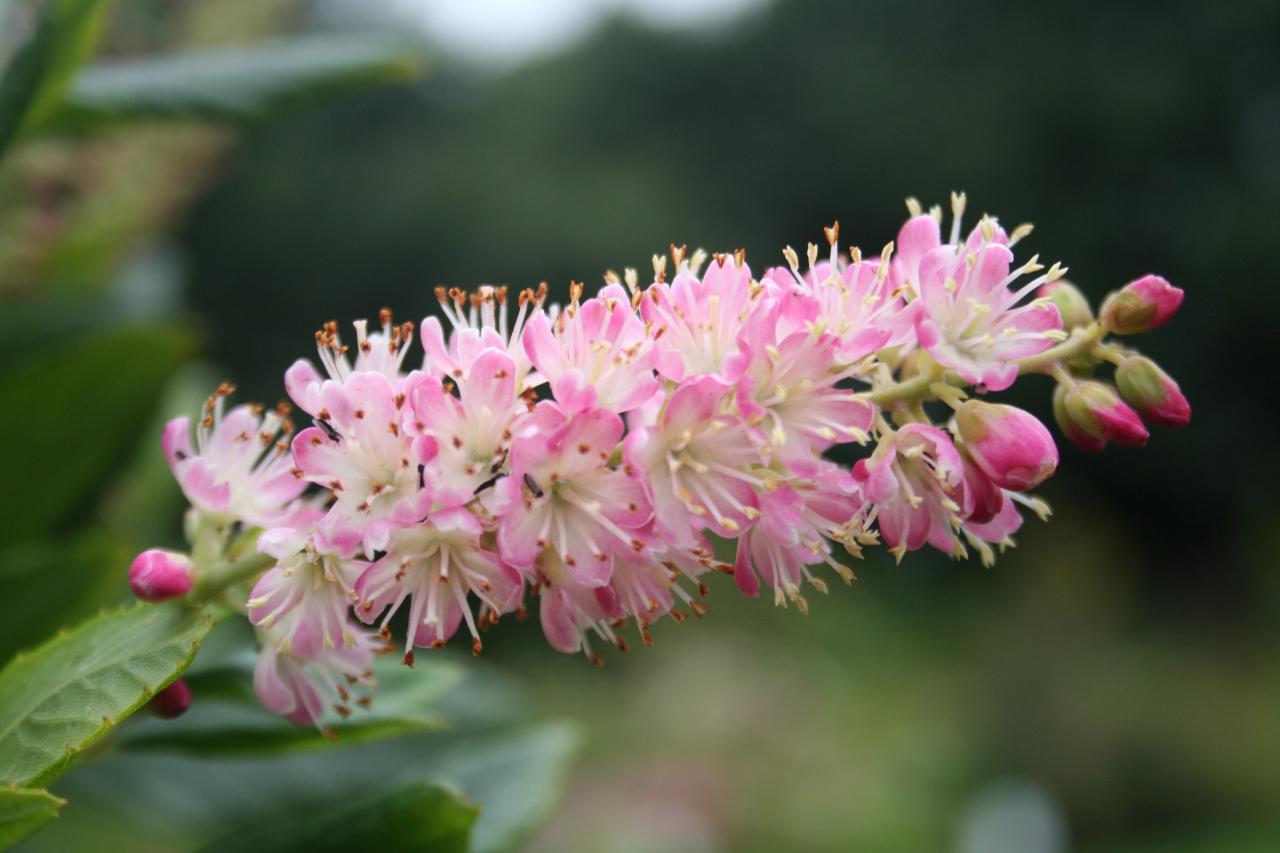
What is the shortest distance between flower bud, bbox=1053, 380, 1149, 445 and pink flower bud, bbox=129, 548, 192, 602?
0.72 metres

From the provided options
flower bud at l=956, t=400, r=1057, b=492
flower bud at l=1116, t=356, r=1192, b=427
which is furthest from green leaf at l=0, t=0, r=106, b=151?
flower bud at l=1116, t=356, r=1192, b=427

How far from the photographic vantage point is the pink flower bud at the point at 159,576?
833mm

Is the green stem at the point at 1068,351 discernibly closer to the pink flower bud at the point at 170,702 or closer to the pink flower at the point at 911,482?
the pink flower at the point at 911,482

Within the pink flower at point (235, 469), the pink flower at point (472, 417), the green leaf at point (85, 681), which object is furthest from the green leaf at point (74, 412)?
the pink flower at point (472, 417)

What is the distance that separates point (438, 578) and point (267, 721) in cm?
40

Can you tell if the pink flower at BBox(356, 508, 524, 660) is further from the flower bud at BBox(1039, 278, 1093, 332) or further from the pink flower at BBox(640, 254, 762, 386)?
the flower bud at BBox(1039, 278, 1093, 332)

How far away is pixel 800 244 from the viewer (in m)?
14.4

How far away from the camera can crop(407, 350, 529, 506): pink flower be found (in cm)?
83

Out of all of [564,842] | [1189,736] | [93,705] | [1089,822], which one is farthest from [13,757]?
[1189,736]

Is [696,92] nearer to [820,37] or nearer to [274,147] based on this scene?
[820,37]

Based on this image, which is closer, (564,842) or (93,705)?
(93,705)

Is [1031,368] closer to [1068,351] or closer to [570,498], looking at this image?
[1068,351]

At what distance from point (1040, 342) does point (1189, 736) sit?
8.64 m

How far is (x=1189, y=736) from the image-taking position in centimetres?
825
